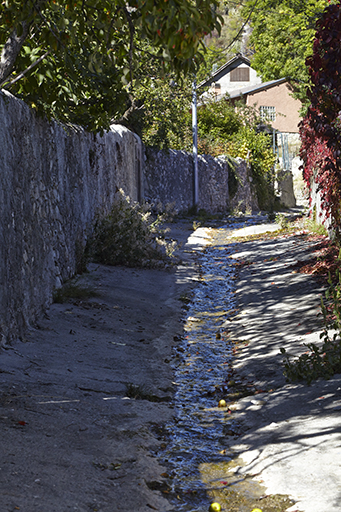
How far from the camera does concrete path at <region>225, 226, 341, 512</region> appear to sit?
125 inches

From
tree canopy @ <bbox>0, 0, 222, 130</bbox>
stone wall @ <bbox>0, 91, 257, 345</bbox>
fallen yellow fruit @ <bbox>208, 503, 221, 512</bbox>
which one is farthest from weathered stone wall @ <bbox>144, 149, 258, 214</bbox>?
fallen yellow fruit @ <bbox>208, 503, 221, 512</bbox>

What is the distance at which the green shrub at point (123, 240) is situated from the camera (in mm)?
9516

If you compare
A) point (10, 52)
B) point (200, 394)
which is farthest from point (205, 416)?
point (10, 52)

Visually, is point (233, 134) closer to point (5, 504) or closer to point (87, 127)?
point (87, 127)

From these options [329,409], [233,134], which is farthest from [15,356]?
[233,134]

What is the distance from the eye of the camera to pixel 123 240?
9727 millimetres

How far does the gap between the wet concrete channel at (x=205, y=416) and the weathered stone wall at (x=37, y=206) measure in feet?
5.48

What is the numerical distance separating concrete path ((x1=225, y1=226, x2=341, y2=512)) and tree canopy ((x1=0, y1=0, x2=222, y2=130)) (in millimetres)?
2438

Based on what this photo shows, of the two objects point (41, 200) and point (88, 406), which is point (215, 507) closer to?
point (88, 406)

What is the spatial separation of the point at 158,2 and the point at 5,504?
8.48ft

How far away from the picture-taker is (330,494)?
2.95 m

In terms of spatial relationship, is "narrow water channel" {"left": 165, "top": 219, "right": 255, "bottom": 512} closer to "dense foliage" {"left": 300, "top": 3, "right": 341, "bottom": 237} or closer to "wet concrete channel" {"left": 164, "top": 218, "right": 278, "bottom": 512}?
"wet concrete channel" {"left": 164, "top": 218, "right": 278, "bottom": 512}

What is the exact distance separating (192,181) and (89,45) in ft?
58.2

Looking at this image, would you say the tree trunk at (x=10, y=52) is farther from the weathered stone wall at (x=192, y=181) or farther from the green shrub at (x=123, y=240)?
the weathered stone wall at (x=192, y=181)
